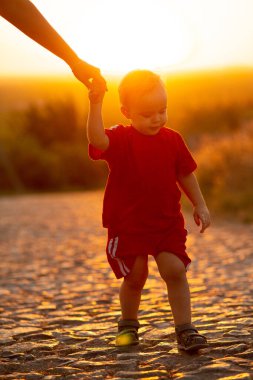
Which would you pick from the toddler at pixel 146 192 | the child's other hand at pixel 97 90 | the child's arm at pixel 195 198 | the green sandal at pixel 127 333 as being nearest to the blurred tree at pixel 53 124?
the green sandal at pixel 127 333

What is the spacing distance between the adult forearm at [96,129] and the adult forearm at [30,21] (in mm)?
418

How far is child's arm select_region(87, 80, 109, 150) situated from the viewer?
12.8 feet

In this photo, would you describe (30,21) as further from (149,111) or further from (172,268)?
(172,268)

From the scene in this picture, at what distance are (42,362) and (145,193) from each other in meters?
1.07

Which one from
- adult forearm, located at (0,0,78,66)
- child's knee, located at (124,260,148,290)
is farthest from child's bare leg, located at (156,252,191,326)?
adult forearm, located at (0,0,78,66)

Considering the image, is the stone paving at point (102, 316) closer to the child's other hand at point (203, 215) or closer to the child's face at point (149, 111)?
the child's other hand at point (203, 215)

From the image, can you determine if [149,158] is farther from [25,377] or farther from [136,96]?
[25,377]

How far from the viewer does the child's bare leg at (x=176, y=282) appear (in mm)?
4250

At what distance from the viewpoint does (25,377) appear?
391 centimetres

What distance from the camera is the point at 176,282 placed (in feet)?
14.1

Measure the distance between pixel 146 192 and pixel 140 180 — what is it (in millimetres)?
74

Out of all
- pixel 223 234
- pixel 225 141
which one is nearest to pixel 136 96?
pixel 223 234

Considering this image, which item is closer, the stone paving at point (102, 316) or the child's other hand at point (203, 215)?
the stone paving at point (102, 316)

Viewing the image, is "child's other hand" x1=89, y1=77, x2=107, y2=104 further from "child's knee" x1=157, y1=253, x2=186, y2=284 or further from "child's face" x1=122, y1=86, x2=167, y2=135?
"child's knee" x1=157, y1=253, x2=186, y2=284
